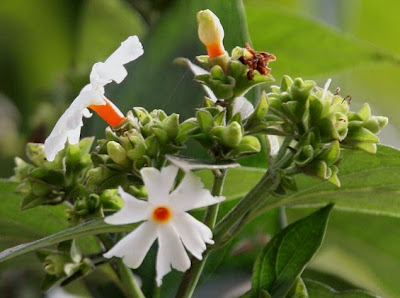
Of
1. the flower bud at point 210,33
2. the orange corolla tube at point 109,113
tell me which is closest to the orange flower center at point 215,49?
the flower bud at point 210,33

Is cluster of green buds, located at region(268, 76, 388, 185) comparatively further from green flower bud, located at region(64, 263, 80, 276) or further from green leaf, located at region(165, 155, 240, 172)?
green flower bud, located at region(64, 263, 80, 276)

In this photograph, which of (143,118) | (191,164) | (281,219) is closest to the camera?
(191,164)

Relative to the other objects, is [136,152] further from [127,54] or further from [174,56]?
[174,56]

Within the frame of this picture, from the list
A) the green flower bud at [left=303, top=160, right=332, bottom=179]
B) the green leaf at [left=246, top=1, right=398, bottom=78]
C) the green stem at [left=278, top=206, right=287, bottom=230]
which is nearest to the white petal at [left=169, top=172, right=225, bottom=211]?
the green flower bud at [left=303, top=160, right=332, bottom=179]

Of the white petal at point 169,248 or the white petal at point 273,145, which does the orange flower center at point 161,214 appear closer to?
the white petal at point 169,248

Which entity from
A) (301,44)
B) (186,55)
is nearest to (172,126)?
(186,55)

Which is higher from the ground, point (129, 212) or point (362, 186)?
point (129, 212)
